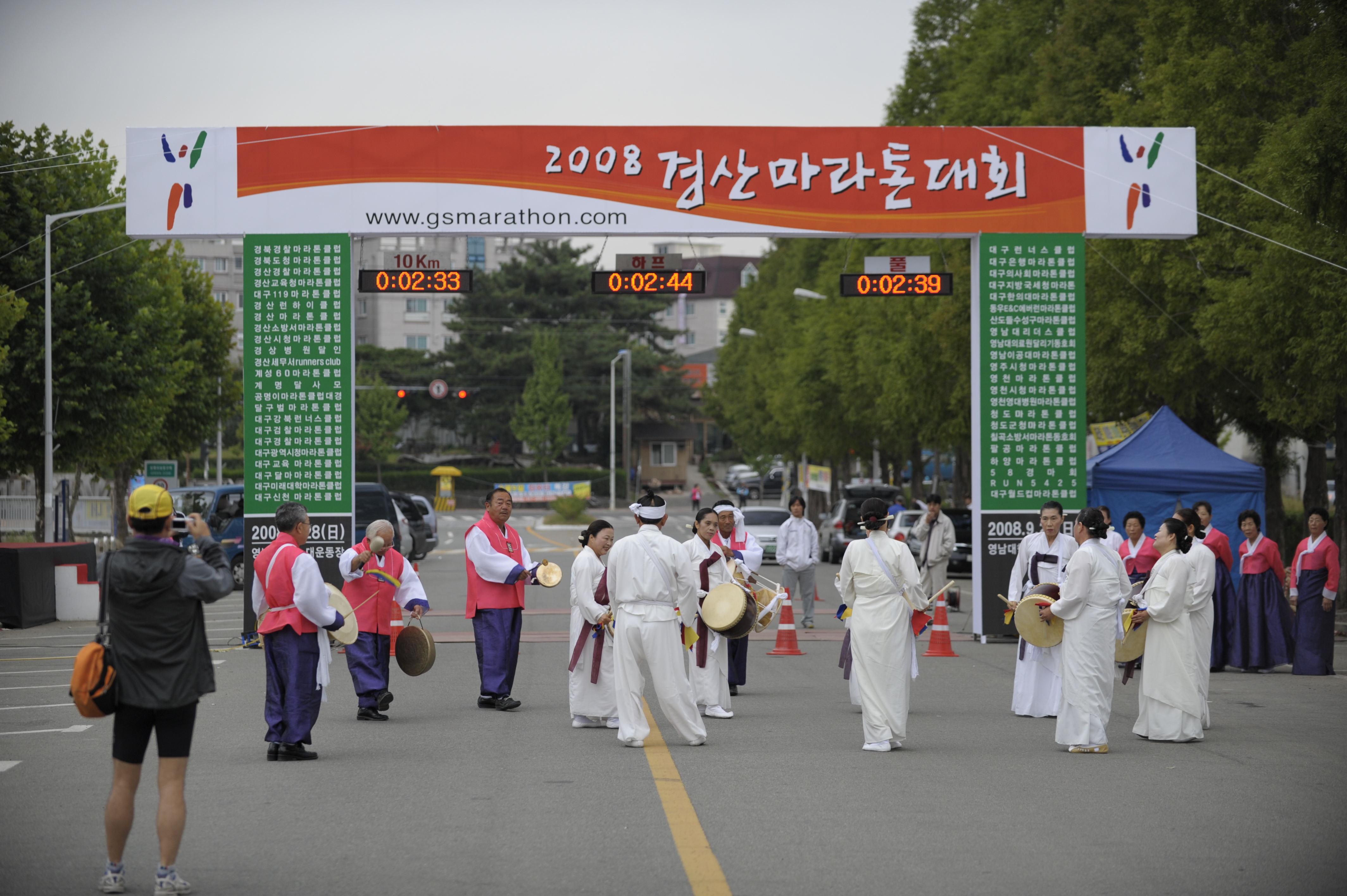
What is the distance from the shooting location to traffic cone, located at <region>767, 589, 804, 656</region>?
16.3 meters

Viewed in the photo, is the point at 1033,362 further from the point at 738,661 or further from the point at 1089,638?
the point at 1089,638

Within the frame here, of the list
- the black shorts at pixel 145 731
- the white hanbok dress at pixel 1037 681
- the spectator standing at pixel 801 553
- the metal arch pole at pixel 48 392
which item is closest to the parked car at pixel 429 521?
the metal arch pole at pixel 48 392

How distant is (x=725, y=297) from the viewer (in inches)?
4434

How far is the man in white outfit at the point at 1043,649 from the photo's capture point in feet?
37.0

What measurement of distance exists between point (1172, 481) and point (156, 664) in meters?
16.6

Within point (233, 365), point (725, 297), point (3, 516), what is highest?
point (725, 297)

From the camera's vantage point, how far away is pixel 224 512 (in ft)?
83.9

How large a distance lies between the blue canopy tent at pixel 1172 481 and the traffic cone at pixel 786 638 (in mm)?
5733

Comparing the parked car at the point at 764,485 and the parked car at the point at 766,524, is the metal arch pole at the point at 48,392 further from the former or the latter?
the parked car at the point at 764,485

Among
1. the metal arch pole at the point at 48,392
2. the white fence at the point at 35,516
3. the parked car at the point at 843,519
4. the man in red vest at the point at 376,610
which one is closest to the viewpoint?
the man in red vest at the point at 376,610

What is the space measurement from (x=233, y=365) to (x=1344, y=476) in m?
33.2

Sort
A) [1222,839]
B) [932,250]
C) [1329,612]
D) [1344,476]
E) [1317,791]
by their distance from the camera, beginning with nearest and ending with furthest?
[1222,839] < [1317,791] < [1329,612] < [1344,476] < [932,250]

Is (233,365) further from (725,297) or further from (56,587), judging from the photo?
(725,297)

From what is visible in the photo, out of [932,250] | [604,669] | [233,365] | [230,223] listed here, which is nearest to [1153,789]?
[604,669]
